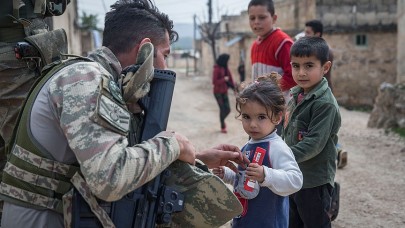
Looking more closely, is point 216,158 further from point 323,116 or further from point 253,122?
point 323,116

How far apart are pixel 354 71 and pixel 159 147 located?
53.1 ft

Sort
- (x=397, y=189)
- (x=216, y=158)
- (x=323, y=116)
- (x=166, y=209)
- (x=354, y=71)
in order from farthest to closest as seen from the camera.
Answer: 1. (x=354, y=71)
2. (x=397, y=189)
3. (x=323, y=116)
4. (x=216, y=158)
5. (x=166, y=209)

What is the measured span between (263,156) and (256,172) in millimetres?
187

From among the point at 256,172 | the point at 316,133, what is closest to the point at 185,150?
the point at 256,172

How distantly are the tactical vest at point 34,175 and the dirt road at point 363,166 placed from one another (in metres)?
3.14

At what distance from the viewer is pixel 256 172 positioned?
2.28 metres

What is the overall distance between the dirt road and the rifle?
2.83 metres

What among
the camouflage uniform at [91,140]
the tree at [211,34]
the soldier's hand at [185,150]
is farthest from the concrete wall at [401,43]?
the tree at [211,34]

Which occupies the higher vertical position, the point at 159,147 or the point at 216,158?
the point at 159,147

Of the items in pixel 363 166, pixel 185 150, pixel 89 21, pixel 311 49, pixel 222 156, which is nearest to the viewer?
pixel 185 150

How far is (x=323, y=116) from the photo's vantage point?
294cm

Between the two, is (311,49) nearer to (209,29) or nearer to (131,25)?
(131,25)

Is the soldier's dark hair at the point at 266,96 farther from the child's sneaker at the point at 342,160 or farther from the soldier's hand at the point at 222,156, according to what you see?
the child's sneaker at the point at 342,160

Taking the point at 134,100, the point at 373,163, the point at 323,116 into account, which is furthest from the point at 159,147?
the point at 373,163
